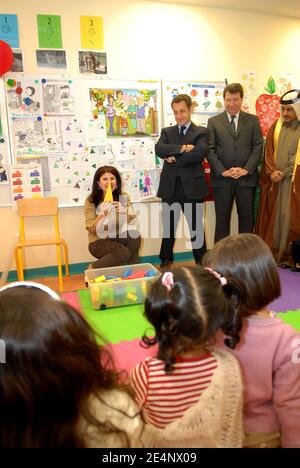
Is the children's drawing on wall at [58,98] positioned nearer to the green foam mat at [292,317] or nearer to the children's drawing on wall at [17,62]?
the children's drawing on wall at [17,62]

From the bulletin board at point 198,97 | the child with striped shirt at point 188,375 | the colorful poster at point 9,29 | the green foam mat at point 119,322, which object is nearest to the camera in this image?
the child with striped shirt at point 188,375

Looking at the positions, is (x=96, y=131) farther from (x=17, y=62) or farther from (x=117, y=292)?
(x=117, y=292)

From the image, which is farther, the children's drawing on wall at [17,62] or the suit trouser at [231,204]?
the suit trouser at [231,204]

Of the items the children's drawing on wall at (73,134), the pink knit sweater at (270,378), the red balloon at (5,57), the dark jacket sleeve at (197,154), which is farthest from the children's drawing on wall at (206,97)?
the pink knit sweater at (270,378)

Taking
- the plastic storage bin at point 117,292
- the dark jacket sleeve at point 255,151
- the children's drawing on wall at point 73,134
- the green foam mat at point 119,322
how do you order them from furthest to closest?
the dark jacket sleeve at point 255,151 < the children's drawing on wall at point 73,134 < the plastic storage bin at point 117,292 < the green foam mat at point 119,322

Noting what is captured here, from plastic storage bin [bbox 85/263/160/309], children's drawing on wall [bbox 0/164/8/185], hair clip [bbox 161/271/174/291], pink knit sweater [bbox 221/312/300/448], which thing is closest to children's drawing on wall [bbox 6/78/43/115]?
children's drawing on wall [bbox 0/164/8/185]

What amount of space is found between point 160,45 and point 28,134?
1.58 m

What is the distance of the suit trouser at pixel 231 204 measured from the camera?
12.5 ft

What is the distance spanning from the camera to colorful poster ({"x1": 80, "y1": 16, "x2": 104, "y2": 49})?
3.56 metres

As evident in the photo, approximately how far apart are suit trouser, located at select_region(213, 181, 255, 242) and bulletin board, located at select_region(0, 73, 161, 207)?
70 centimetres

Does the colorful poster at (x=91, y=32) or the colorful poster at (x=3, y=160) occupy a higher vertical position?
the colorful poster at (x=91, y=32)

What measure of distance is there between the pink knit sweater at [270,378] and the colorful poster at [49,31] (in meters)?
3.30
